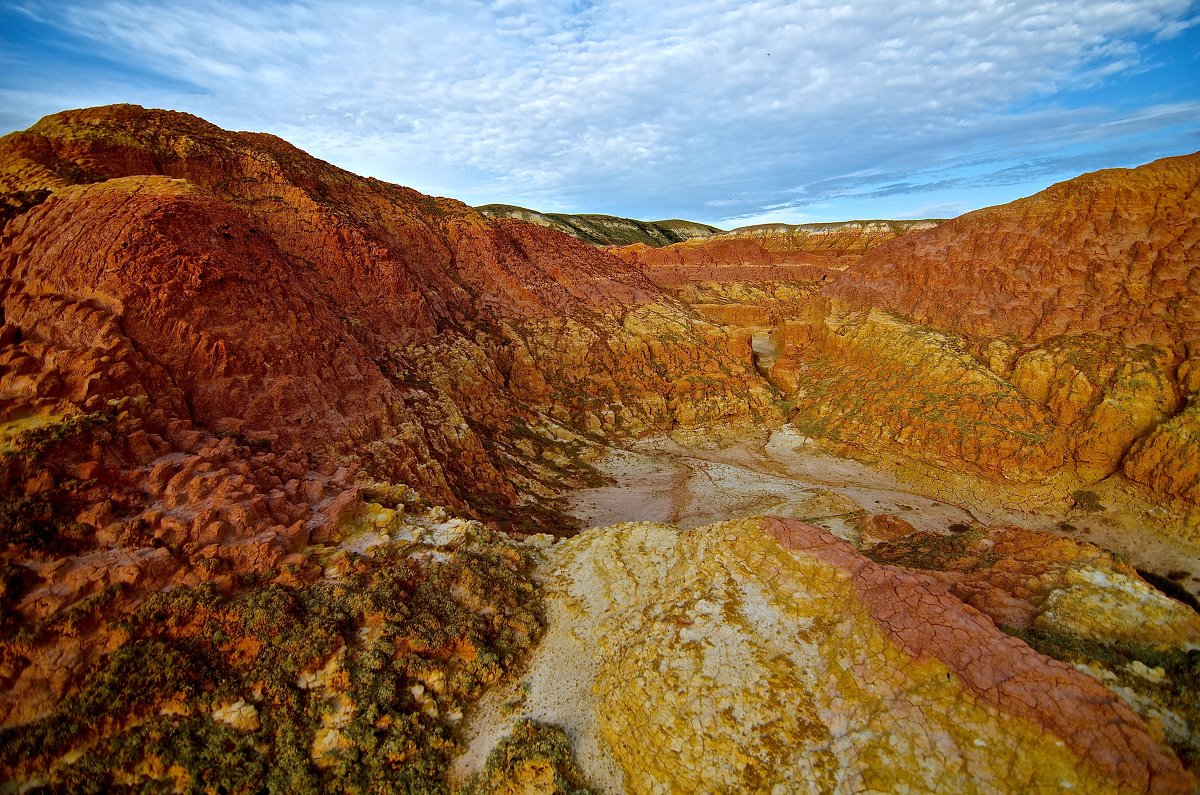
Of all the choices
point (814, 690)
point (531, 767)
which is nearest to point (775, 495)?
point (814, 690)

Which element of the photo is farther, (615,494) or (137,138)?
(615,494)

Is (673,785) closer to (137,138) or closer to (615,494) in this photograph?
(615,494)

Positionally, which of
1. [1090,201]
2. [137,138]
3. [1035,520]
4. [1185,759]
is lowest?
[1035,520]

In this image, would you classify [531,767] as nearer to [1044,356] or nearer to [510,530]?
[510,530]

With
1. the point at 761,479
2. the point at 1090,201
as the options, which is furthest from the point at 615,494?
the point at 1090,201

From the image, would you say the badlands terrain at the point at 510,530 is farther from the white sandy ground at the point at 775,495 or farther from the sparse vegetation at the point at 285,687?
the white sandy ground at the point at 775,495

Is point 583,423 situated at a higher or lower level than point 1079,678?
lower
